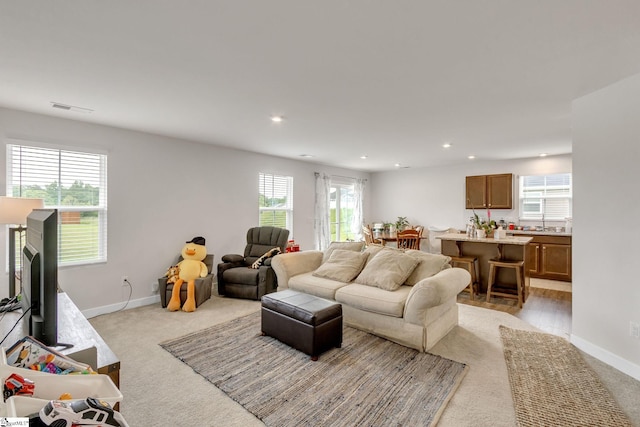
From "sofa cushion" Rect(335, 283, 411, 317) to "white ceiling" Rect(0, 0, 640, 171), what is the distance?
1.94 metres

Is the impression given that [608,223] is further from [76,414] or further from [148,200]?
[148,200]

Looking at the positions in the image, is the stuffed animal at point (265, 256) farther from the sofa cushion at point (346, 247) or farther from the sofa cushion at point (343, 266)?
the sofa cushion at point (343, 266)

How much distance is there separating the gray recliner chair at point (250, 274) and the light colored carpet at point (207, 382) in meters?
0.73

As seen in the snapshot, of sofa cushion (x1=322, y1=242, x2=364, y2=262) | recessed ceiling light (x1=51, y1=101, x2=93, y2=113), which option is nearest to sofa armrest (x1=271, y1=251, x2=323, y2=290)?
sofa cushion (x1=322, y1=242, x2=364, y2=262)

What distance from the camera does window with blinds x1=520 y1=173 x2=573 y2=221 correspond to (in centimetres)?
596

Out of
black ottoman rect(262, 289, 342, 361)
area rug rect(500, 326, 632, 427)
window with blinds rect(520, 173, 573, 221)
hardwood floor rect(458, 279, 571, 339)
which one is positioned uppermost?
window with blinds rect(520, 173, 573, 221)

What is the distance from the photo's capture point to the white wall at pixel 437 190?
6230 millimetres

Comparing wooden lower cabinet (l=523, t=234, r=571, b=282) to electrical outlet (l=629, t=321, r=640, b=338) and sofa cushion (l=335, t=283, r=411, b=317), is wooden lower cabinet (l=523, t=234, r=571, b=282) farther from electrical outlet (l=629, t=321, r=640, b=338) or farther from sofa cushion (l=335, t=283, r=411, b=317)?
sofa cushion (l=335, t=283, r=411, b=317)

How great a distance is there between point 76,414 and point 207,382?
182 cm

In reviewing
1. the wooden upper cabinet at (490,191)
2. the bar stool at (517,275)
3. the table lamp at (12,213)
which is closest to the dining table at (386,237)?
the wooden upper cabinet at (490,191)

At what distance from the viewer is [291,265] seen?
4.07 metres

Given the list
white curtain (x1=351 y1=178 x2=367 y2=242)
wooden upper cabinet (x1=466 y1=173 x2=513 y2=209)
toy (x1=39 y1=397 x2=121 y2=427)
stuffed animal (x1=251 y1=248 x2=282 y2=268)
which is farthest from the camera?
white curtain (x1=351 y1=178 x2=367 y2=242)

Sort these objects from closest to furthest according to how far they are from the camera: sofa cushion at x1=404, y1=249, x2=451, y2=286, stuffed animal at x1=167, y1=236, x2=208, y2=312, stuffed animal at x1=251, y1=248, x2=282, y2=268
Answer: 1. sofa cushion at x1=404, y1=249, x2=451, y2=286
2. stuffed animal at x1=167, y1=236, x2=208, y2=312
3. stuffed animal at x1=251, y1=248, x2=282, y2=268

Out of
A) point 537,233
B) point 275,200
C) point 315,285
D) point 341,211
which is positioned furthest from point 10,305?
point 537,233
